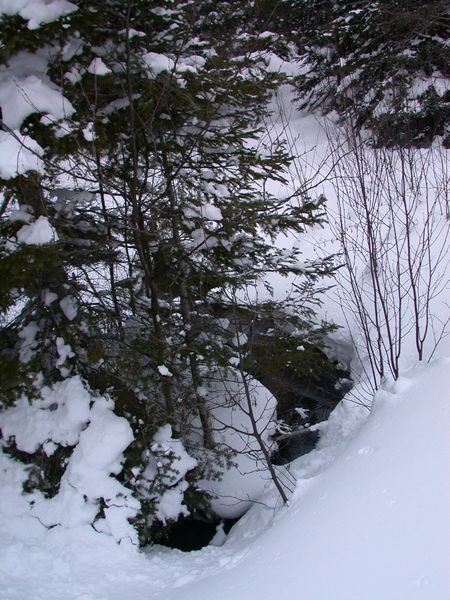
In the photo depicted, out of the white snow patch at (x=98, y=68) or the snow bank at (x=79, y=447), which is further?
the snow bank at (x=79, y=447)

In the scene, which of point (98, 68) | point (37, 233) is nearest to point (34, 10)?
point (98, 68)

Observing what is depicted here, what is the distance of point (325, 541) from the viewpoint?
264cm

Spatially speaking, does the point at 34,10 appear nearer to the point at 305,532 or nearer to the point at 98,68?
the point at 98,68

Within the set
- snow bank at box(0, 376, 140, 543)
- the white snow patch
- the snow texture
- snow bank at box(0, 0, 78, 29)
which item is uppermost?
snow bank at box(0, 0, 78, 29)

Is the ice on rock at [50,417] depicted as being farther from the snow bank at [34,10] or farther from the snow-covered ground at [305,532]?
the snow bank at [34,10]

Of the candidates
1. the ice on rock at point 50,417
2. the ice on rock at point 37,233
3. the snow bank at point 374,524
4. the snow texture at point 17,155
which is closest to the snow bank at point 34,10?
the snow texture at point 17,155

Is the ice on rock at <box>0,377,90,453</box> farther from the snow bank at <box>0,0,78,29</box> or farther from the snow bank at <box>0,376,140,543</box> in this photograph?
the snow bank at <box>0,0,78,29</box>

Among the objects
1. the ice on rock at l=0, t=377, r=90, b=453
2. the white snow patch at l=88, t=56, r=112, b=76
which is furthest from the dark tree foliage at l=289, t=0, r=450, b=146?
the ice on rock at l=0, t=377, r=90, b=453

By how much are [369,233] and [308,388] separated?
3.30 meters

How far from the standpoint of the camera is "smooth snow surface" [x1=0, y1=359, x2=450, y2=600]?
220 cm

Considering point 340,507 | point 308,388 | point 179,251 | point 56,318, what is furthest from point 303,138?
point 340,507

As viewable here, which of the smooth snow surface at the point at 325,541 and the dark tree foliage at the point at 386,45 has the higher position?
the dark tree foliage at the point at 386,45

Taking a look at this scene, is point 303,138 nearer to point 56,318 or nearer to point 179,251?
point 179,251

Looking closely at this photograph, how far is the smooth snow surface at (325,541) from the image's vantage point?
2201mm
